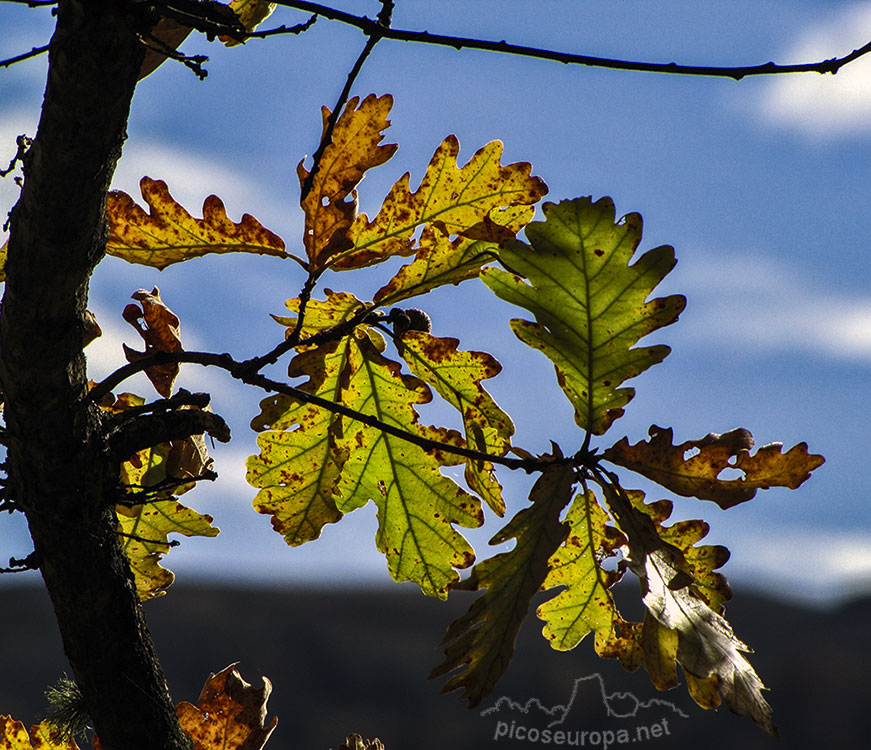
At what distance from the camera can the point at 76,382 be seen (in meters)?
0.83

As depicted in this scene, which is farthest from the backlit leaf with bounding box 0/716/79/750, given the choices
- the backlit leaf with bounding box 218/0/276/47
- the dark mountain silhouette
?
the dark mountain silhouette

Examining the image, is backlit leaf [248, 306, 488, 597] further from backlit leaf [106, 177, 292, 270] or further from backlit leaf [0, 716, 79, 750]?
backlit leaf [0, 716, 79, 750]

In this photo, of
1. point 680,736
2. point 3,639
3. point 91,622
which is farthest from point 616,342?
point 3,639

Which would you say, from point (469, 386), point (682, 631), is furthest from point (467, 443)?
point (682, 631)

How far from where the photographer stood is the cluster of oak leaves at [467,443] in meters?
0.78

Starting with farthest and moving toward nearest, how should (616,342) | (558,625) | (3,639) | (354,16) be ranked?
1. (3,639)
2. (558,625)
3. (616,342)
4. (354,16)

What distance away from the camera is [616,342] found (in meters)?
0.83

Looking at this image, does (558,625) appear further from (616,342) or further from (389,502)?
(616,342)

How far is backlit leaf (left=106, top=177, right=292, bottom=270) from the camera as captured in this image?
908 mm

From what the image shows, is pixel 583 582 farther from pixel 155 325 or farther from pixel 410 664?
pixel 410 664

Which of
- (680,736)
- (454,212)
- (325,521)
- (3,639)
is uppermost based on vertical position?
(454,212)

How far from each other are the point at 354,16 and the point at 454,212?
0.89 feet

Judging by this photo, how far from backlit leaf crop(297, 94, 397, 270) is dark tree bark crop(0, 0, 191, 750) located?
0.70 feet

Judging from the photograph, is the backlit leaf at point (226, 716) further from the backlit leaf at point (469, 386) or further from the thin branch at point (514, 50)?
the thin branch at point (514, 50)
